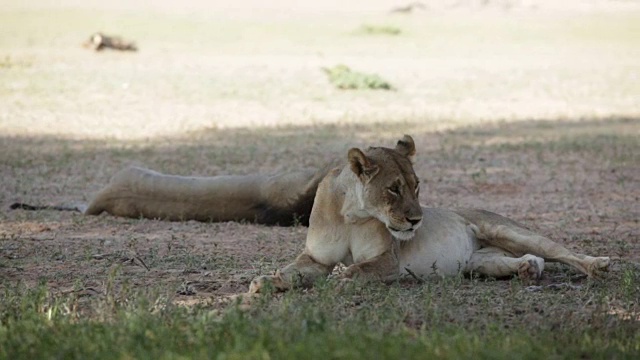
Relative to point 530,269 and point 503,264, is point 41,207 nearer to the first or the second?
point 503,264

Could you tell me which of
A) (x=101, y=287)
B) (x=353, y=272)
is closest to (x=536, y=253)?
(x=353, y=272)

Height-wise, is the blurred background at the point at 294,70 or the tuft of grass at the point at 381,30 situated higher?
the tuft of grass at the point at 381,30

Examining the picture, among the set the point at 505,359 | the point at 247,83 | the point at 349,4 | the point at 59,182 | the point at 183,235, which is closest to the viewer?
the point at 505,359

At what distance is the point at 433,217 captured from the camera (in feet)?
22.3

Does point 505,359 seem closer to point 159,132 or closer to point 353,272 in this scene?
point 353,272

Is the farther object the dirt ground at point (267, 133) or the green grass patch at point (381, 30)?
the green grass patch at point (381, 30)

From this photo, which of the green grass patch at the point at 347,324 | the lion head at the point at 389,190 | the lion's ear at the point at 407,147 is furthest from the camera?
the lion's ear at the point at 407,147

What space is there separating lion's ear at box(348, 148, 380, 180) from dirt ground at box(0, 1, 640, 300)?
946 millimetres

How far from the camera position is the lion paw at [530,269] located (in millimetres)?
6562

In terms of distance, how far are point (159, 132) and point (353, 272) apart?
923 cm

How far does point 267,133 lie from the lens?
49.2 ft

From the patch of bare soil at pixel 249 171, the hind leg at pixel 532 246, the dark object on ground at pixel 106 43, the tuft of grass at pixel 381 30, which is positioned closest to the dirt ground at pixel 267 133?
the patch of bare soil at pixel 249 171

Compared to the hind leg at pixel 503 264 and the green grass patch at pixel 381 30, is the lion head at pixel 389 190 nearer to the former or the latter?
the hind leg at pixel 503 264

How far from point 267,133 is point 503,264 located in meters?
8.55
